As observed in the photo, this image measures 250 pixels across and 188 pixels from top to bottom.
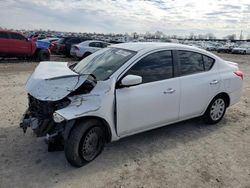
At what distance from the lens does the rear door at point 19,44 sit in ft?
54.9

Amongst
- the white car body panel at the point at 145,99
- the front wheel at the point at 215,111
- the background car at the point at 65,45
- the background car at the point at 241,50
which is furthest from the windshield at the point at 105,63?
the background car at the point at 241,50

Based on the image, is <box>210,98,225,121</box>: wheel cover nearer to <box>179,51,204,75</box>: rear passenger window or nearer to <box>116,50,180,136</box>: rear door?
<box>179,51,204,75</box>: rear passenger window

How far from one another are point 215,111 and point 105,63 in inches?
103

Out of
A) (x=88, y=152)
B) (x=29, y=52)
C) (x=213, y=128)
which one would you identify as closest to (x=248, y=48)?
(x=29, y=52)

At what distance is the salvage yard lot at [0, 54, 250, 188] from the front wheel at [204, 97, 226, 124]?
0.18 metres

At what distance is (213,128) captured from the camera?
219 inches

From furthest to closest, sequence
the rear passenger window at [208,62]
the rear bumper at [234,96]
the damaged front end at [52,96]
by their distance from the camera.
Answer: the rear bumper at [234,96] < the rear passenger window at [208,62] < the damaged front end at [52,96]

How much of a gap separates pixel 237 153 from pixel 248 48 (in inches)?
1595

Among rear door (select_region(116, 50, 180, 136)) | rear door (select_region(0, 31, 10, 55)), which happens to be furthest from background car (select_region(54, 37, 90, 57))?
rear door (select_region(116, 50, 180, 136))

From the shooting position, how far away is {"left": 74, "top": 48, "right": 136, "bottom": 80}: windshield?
4.29 meters

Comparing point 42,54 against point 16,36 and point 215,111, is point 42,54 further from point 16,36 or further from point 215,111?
point 215,111

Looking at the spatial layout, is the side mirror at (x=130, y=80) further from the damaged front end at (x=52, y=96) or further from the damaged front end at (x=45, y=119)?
the damaged front end at (x=45, y=119)

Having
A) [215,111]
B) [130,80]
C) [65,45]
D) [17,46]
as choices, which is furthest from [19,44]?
[130,80]

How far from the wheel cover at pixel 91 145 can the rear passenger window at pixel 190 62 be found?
197 centimetres
